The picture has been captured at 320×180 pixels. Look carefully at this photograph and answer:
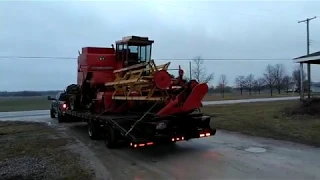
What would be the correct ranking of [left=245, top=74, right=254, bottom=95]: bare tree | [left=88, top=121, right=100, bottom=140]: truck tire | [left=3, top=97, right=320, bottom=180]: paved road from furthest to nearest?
[left=245, top=74, right=254, bottom=95]: bare tree, [left=88, top=121, right=100, bottom=140]: truck tire, [left=3, top=97, right=320, bottom=180]: paved road

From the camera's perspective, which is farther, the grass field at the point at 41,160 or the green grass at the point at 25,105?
the green grass at the point at 25,105

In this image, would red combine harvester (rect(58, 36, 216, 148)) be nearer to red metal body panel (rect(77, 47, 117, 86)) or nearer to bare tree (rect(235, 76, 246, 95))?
red metal body panel (rect(77, 47, 117, 86))

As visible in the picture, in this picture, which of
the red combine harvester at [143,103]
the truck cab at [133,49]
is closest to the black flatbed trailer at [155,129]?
the red combine harvester at [143,103]

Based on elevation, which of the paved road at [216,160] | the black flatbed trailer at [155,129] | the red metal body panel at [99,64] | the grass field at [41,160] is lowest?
the grass field at [41,160]

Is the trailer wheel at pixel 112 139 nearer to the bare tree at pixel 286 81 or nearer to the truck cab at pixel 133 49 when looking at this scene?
the truck cab at pixel 133 49

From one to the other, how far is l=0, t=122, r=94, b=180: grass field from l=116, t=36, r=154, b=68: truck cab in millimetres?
3829

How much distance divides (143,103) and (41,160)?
364 cm

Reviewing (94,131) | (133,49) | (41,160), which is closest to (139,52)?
(133,49)

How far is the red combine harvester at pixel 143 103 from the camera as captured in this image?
32.0 ft

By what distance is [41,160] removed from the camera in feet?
31.6

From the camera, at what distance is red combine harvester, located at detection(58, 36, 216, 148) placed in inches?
384

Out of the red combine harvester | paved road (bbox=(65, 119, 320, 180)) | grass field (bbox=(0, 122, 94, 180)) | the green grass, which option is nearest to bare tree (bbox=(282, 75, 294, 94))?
the green grass

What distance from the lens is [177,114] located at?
32.4 ft

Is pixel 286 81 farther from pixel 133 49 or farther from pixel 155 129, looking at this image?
pixel 155 129
